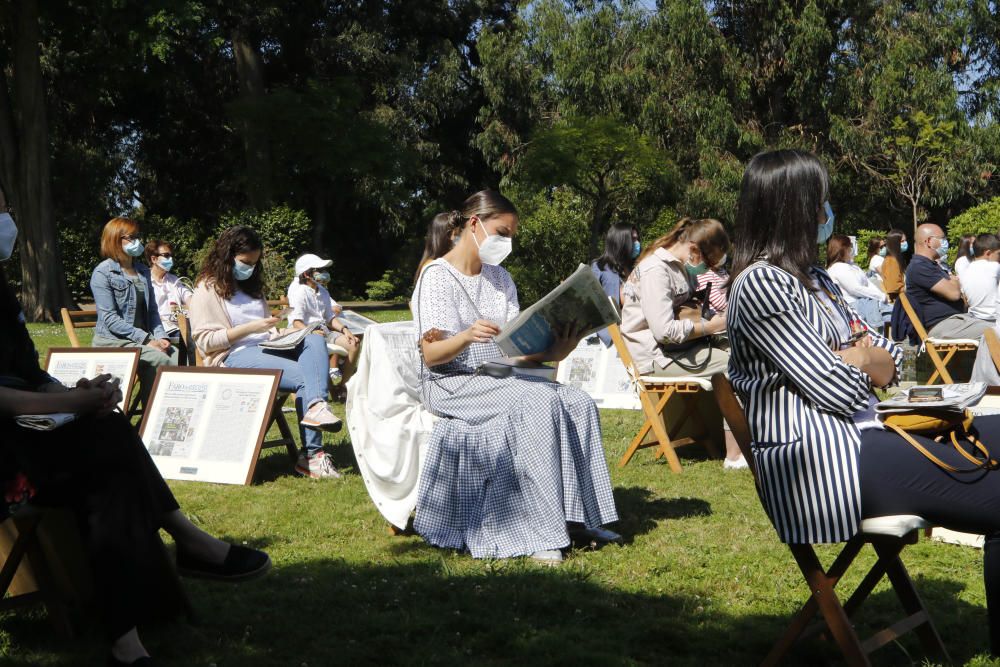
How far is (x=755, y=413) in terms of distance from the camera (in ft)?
10.5

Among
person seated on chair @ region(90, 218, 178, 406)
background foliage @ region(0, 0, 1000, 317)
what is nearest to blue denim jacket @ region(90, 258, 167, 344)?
person seated on chair @ region(90, 218, 178, 406)

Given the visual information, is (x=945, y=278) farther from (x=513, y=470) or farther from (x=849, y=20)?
(x=849, y=20)

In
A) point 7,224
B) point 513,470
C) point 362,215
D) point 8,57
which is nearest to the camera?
point 7,224

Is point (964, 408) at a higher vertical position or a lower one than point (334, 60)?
lower

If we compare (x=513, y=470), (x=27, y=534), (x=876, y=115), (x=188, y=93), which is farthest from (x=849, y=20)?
(x=27, y=534)

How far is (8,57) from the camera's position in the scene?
2544cm

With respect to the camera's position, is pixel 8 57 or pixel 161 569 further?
pixel 8 57

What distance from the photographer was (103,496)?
11.2 feet

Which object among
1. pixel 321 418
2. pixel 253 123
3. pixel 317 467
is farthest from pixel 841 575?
pixel 253 123

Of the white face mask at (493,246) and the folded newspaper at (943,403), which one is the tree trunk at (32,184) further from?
the folded newspaper at (943,403)

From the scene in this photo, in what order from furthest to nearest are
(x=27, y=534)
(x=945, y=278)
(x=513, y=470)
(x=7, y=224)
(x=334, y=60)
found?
(x=334, y=60) < (x=945, y=278) < (x=513, y=470) < (x=7, y=224) < (x=27, y=534)

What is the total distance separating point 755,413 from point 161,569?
Result: 7.13ft

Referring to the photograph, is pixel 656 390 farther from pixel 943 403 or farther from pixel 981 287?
pixel 981 287

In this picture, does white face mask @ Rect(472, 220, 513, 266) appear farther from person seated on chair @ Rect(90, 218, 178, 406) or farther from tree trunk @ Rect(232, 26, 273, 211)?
tree trunk @ Rect(232, 26, 273, 211)
